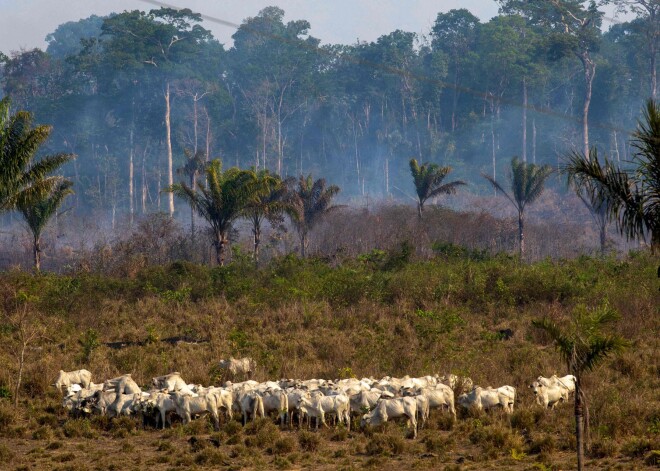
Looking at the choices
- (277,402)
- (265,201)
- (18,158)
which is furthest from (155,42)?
(277,402)

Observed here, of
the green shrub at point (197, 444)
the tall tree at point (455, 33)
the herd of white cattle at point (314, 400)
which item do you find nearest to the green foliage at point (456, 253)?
the herd of white cattle at point (314, 400)

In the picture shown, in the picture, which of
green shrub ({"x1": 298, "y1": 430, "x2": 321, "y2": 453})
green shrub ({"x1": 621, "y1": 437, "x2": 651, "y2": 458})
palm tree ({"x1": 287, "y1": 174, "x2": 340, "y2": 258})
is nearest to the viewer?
green shrub ({"x1": 621, "y1": 437, "x2": 651, "y2": 458})

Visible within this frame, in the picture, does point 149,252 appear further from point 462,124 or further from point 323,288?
point 462,124

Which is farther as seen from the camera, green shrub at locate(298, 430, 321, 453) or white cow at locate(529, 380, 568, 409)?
white cow at locate(529, 380, 568, 409)

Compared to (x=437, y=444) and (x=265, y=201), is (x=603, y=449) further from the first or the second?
(x=265, y=201)

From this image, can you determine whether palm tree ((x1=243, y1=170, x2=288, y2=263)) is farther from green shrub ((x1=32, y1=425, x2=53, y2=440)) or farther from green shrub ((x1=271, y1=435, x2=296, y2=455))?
green shrub ((x1=271, y1=435, x2=296, y2=455))

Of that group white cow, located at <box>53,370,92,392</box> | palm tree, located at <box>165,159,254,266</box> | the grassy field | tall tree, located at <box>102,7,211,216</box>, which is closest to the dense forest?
tall tree, located at <box>102,7,211,216</box>
